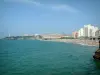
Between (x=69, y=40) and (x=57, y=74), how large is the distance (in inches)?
873

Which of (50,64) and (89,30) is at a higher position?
(89,30)

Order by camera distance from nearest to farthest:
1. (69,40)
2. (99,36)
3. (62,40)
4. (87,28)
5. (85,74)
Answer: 1. (85,74)
2. (99,36)
3. (87,28)
4. (69,40)
5. (62,40)

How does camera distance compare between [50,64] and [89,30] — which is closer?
[50,64]

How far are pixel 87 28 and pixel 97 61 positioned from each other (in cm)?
645

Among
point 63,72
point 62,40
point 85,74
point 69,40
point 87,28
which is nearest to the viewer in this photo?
point 85,74

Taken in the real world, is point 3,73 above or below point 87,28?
below

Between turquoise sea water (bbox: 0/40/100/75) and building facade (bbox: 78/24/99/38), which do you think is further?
building facade (bbox: 78/24/99/38)

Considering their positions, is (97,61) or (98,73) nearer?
(98,73)

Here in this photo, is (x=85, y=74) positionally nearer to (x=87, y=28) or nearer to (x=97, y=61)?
(x=97, y=61)

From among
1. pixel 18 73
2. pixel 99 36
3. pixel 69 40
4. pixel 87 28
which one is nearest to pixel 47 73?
pixel 18 73

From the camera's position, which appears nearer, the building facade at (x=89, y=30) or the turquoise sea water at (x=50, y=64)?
the turquoise sea water at (x=50, y=64)

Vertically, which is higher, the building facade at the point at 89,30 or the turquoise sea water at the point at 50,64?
the building facade at the point at 89,30

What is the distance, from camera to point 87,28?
14180mm

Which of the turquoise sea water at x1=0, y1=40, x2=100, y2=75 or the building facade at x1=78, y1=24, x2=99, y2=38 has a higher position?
the building facade at x1=78, y1=24, x2=99, y2=38
